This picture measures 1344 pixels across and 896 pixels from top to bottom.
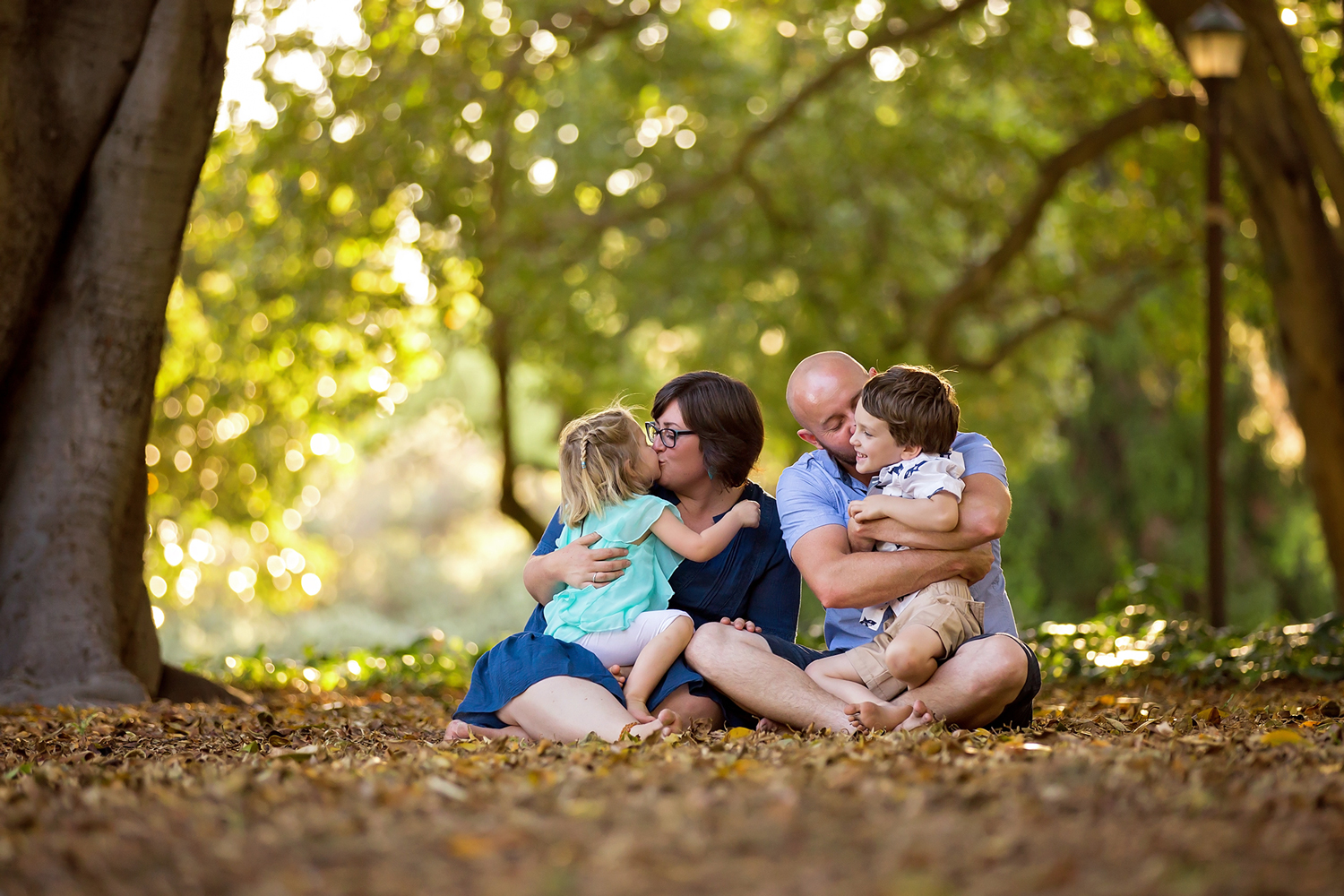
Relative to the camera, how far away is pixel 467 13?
9547mm

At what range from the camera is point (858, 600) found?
12.7 ft

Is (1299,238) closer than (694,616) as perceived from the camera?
No

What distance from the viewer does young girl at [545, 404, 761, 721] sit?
A: 3.95 m

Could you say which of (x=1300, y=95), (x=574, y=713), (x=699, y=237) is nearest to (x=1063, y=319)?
(x=699, y=237)

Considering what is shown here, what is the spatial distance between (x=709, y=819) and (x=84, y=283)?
428 cm

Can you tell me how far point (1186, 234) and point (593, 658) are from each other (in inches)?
362

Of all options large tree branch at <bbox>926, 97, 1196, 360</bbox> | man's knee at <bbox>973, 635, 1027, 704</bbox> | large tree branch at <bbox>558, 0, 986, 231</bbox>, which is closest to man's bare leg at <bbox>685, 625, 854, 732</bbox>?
man's knee at <bbox>973, 635, 1027, 704</bbox>

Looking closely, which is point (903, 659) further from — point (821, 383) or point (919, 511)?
point (821, 383)

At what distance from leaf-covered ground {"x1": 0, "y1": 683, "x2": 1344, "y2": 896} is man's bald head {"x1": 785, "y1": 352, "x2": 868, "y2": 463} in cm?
114

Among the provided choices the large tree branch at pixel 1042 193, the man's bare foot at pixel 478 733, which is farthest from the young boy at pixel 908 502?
the large tree branch at pixel 1042 193

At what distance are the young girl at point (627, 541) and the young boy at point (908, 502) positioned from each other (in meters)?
0.45

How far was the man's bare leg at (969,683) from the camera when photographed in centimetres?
372

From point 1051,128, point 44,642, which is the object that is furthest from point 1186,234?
point 44,642

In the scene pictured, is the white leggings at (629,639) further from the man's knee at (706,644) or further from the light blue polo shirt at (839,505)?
the light blue polo shirt at (839,505)
